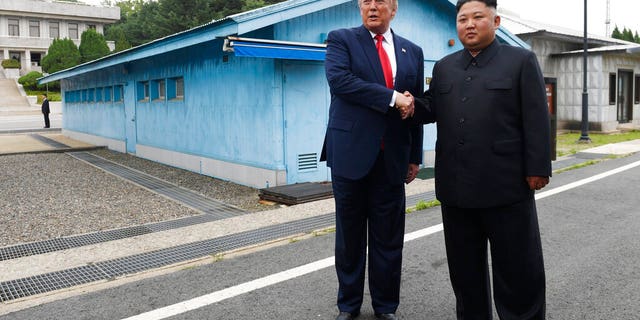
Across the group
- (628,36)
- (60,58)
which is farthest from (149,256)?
(60,58)

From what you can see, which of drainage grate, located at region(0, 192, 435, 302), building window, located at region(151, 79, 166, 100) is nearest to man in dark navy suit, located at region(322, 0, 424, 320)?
drainage grate, located at region(0, 192, 435, 302)

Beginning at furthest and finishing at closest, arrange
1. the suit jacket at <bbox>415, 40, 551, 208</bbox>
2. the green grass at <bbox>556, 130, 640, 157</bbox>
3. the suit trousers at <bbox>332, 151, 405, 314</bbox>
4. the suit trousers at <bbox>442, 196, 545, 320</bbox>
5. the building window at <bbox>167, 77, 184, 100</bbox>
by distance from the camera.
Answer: the green grass at <bbox>556, 130, 640, 157</bbox>, the building window at <bbox>167, 77, 184, 100</bbox>, the suit trousers at <bbox>332, 151, 405, 314</bbox>, the suit trousers at <bbox>442, 196, 545, 320</bbox>, the suit jacket at <bbox>415, 40, 551, 208</bbox>

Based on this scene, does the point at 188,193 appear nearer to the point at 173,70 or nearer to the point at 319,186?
the point at 319,186

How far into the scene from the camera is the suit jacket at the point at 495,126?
9.20 feet

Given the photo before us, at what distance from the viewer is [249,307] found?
3807 mm

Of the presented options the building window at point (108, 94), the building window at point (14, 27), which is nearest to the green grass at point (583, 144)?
the building window at point (108, 94)

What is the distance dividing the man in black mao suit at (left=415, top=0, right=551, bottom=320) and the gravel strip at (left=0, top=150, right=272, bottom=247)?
527 centimetres

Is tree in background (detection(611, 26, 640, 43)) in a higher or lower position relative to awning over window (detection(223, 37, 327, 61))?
higher

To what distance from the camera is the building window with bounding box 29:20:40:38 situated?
209ft

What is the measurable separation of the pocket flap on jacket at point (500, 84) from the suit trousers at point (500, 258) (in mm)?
633

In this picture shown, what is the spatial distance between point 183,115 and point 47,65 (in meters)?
47.2

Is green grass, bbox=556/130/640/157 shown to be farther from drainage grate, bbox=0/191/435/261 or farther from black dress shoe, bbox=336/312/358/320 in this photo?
black dress shoe, bbox=336/312/358/320

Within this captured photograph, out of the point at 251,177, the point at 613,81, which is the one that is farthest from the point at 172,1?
the point at 251,177

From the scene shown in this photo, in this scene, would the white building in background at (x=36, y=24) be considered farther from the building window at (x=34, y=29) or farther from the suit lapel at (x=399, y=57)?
the suit lapel at (x=399, y=57)
